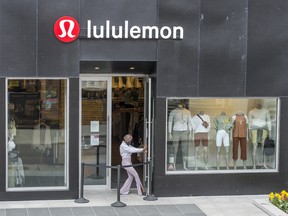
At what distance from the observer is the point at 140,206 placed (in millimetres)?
11836

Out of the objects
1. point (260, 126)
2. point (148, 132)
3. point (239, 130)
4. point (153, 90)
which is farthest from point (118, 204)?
point (260, 126)

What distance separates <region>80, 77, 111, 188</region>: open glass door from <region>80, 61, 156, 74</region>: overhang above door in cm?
31

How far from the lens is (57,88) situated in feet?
40.6

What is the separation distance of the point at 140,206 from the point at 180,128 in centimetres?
231

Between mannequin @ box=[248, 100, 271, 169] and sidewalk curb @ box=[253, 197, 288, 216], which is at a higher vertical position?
mannequin @ box=[248, 100, 271, 169]

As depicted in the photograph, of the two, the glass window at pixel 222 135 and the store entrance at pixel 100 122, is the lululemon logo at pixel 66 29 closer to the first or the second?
the store entrance at pixel 100 122

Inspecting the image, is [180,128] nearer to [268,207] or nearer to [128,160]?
[128,160]

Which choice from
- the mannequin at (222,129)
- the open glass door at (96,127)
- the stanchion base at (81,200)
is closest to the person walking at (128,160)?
the open glass door at (96,127)

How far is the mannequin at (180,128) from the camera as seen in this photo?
1291 cm

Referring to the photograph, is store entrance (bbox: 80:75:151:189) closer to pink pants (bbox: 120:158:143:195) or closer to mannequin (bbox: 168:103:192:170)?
pink pants (bbox: 120:158:143:195)

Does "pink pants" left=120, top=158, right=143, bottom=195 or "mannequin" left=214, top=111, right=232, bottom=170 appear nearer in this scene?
"pink pants" left=120, top=158, right=143, bottom=195

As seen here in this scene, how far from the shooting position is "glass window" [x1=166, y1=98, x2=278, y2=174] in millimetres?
12984

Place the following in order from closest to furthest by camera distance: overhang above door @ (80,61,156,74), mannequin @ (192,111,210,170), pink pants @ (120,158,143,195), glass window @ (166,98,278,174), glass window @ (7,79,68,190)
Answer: glass window @ (7,79,68,190) → overhang above door @ (80,61,156,74) → pink pants @ (120,158,143,195) → glass window @ (166,98,278,174) → mannequin @ (192,111,210,170)

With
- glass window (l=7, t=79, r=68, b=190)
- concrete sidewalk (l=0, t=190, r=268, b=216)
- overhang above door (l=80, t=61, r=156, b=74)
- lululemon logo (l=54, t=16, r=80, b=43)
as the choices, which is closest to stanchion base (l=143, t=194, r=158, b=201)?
concrete sidewalk (l=0, t=190, r=268, b=216)
